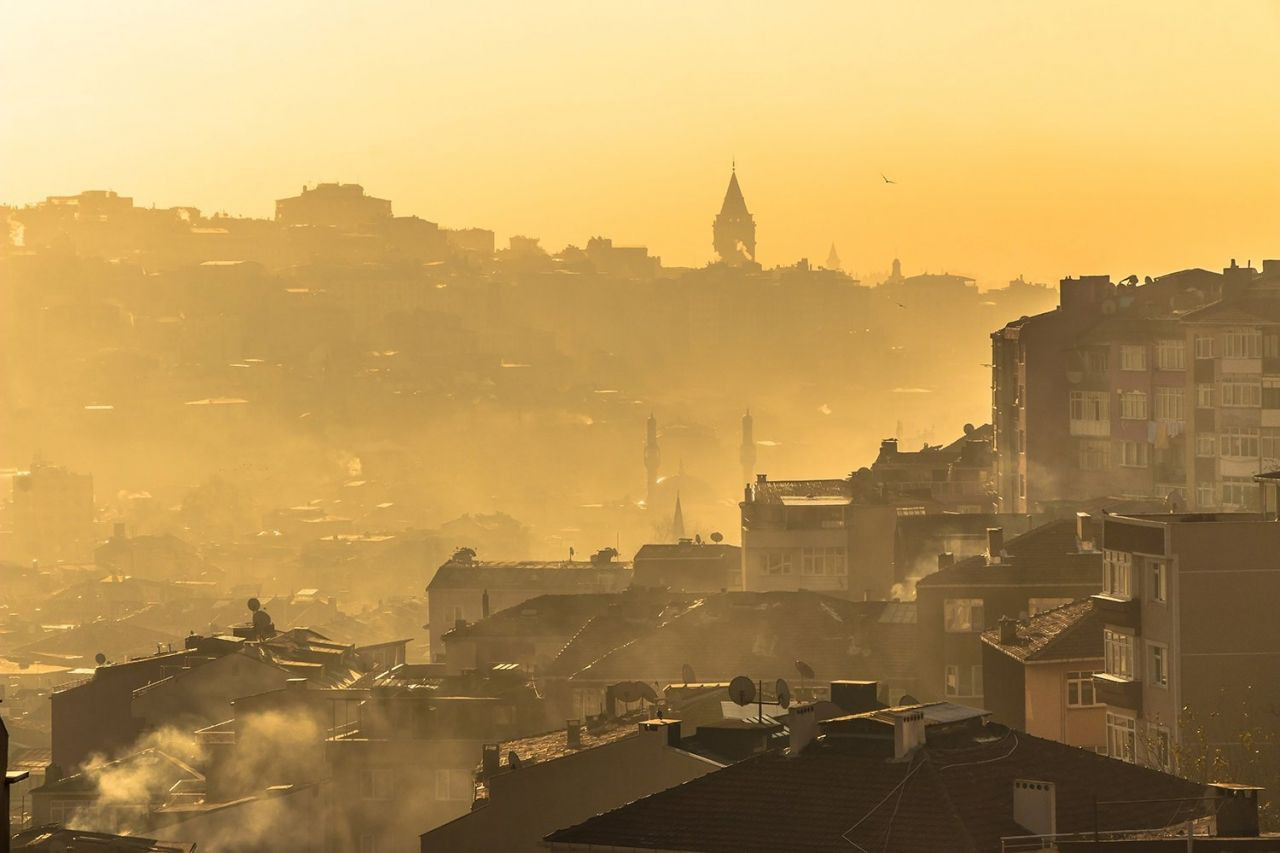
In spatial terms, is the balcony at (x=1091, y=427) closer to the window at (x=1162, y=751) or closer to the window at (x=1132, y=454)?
the window at (x=1132, y=454)

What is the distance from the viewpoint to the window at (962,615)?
37781 millimetres

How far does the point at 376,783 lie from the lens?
36.9m

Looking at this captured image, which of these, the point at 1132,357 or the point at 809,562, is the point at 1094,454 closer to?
the point at 1132,357

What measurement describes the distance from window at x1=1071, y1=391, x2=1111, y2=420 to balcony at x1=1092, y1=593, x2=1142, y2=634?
3416cm

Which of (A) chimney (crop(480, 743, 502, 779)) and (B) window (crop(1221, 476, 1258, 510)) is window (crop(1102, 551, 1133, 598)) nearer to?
(A) chimney (crop(480, 743, 502, 779))

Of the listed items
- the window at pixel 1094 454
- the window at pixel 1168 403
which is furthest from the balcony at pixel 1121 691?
the window at pixel 1094 454

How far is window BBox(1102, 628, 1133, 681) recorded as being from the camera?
1064 inches

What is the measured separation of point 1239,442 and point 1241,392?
3.52 feet

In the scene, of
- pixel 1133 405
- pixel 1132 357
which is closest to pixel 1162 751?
pixel 1133 405

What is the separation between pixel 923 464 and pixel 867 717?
5486 cm

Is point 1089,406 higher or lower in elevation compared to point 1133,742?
higher

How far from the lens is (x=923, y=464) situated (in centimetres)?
7338

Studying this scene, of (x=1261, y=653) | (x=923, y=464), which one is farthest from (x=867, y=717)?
(x=923, y=464)

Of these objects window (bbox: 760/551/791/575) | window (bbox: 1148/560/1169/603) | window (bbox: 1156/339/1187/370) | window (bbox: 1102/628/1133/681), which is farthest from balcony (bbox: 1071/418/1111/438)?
window (bbox: 1148/560/1169/603)
